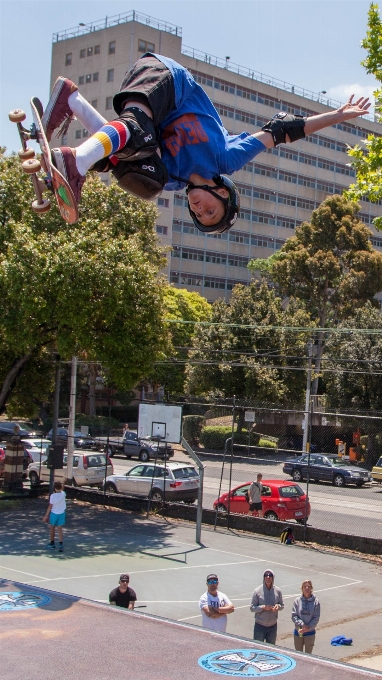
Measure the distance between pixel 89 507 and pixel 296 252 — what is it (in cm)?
2526

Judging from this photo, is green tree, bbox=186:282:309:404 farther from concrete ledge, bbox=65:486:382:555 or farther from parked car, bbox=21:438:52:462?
concrete ledge, bbox=65:486:382:555

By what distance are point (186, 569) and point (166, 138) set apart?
1383cm

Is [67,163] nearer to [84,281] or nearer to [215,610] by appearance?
[215,610]

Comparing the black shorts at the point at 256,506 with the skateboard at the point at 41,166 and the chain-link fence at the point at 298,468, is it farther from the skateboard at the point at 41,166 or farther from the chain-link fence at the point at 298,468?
the skateboard at the point at 41,166

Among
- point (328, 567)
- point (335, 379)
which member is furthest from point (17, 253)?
point (335, 379)

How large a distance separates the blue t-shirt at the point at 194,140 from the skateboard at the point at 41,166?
0.76 metres

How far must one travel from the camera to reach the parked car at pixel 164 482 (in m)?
24.5

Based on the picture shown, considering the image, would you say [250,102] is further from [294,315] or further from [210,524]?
[210,524]

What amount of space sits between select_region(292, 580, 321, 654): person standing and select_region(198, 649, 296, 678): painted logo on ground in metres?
4.49

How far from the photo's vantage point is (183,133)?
4676 mm

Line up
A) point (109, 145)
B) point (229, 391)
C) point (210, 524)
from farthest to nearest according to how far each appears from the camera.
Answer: point (229, 391)
point (210, 524)
point (109, 145)

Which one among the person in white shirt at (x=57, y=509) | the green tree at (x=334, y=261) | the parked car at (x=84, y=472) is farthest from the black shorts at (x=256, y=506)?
the green tree at (x=334, y=261)

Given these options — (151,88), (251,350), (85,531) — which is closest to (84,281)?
(85,531)

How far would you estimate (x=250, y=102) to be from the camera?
146ft
